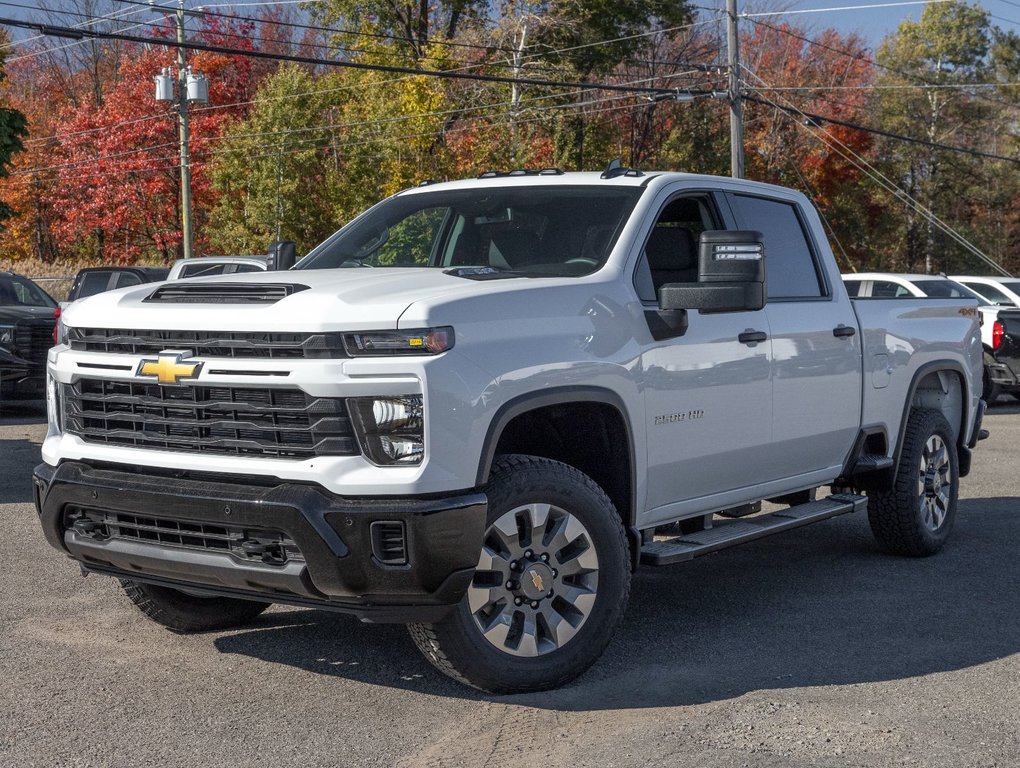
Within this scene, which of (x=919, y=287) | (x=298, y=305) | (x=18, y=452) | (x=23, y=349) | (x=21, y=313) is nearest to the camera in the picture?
(x=298, y=305)

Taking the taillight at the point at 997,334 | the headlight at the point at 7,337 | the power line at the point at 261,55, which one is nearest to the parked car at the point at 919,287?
the taillight at the point at 997,334

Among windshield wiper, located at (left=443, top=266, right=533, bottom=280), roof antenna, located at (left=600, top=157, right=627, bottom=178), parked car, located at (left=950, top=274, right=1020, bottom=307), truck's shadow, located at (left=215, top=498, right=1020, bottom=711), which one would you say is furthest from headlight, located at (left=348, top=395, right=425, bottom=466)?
parked car, located at (left=950, top=274, right=1020, bottom=307)

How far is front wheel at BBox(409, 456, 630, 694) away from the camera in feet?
15.9

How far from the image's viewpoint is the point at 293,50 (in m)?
55.7

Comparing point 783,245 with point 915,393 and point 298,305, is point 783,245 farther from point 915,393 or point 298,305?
point 298,305

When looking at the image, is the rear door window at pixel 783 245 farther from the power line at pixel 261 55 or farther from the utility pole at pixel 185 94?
the utility pole at pixel 185 94

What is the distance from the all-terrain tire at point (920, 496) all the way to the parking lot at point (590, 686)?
455mm

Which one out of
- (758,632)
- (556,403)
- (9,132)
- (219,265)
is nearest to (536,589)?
(556,403)

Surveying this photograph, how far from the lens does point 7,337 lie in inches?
661

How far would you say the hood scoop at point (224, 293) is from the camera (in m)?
4.90

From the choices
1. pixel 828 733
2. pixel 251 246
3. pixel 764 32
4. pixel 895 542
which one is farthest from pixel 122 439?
pixel 764 32

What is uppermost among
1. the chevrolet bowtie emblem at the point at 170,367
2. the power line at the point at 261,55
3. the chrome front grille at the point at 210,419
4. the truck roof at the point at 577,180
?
the power line at the point at 261,55

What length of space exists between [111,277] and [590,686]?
1640 cm

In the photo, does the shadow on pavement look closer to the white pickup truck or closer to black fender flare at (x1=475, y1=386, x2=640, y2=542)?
the white pickup truck
